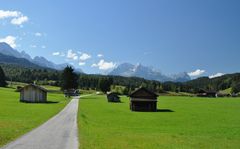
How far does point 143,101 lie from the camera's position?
84.1 m

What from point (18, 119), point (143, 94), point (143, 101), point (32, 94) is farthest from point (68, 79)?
point (18, 119)

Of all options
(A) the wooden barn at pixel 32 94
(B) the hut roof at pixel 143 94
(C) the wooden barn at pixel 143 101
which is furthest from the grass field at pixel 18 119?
(A) the wooden barn at pixel 32 94

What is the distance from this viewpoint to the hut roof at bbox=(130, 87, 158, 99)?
84.9 meters

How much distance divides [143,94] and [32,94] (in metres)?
36.8

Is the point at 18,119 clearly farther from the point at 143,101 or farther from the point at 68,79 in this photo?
the point at 68,79

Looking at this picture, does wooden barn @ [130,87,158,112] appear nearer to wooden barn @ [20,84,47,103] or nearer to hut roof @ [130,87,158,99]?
hut roof @ [130,87,158,99]

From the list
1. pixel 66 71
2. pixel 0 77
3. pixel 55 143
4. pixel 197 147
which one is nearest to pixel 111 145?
pixel 55 143

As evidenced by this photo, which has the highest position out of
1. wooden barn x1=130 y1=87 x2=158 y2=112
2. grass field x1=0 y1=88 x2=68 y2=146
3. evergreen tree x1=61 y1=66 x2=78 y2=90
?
evergreen tree x1=61 y1=66 x2=78 y2=90

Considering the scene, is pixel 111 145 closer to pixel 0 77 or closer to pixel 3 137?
pixel 3 137

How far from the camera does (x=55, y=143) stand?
24922 mm

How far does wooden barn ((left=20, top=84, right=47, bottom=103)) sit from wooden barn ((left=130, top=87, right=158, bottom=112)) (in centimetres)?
3362

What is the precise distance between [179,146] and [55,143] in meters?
9.18

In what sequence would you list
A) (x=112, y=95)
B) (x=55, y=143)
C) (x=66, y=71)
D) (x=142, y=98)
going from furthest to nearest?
(x=66, y=71) → (x=112, y=95) → (x=142, y=98) → (x=55, y=143)

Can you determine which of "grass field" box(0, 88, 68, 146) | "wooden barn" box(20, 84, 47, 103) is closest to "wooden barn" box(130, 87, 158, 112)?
"grass field" box(0, 88, 68, 146)
